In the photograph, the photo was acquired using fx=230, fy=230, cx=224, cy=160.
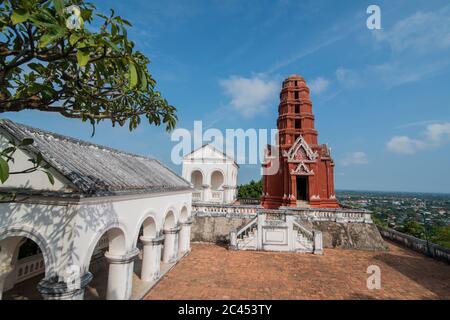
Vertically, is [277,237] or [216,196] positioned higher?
[216,196]

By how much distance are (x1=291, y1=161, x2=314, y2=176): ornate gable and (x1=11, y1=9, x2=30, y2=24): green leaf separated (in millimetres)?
19104

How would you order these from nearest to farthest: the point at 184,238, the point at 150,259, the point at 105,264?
the point at 150,259
the point at 105,264
the point at 184,238

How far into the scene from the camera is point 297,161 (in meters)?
19.7

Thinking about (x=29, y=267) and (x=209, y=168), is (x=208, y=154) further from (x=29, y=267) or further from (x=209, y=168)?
(x=29, y=267)

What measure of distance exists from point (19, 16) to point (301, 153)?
1998 cm

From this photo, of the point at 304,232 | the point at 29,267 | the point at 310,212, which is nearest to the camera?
the point at 29,267

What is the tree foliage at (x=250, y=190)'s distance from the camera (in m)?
37.2

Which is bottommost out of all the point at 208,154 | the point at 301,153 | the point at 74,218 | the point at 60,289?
the point at 60,289

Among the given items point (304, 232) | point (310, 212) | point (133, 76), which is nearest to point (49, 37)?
point (133, 76)

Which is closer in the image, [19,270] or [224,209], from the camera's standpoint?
[19,270]

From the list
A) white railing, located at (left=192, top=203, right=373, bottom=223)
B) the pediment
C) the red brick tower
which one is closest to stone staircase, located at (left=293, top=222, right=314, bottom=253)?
white railing, located at (left=192, top=203, right=373, bottom=223)

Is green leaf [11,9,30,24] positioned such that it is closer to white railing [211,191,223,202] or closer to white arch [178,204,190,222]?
white arch [178,204,190,222]

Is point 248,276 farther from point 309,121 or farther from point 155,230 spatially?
point 309,121
